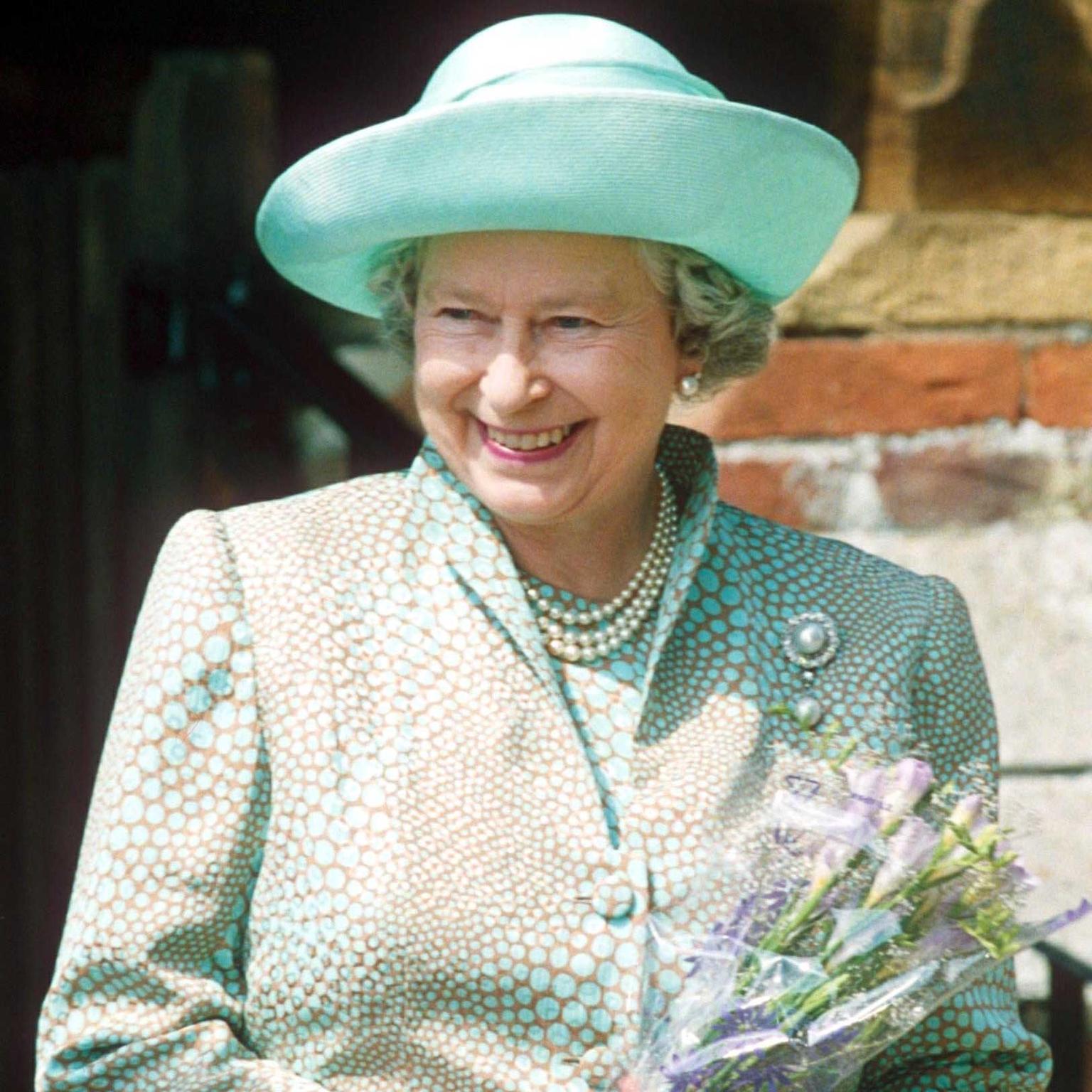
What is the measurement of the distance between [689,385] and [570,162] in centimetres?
52

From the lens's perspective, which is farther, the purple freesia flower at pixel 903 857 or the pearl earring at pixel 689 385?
the pearl earring at pixel 689 385

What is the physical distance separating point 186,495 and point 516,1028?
1.79 meters

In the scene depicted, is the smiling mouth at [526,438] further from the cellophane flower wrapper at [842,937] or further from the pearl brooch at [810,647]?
the cellophane flower wrapper at [842,937]

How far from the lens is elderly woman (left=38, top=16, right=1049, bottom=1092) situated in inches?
83.3

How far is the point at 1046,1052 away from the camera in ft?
7.96

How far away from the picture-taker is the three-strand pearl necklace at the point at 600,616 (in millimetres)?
2383

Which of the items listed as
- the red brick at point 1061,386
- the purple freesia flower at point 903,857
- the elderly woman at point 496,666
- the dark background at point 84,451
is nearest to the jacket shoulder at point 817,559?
the elderly woman at point 496,666

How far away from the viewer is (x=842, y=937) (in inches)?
74.2

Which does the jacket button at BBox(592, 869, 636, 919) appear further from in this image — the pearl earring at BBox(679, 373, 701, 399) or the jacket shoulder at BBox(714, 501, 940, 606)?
the pearl earring at BBox(679, 373, 701, 399)

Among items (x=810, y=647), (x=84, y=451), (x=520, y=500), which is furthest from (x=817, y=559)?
(x=84, y=451)

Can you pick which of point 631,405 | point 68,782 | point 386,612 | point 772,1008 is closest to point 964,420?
point 631,405

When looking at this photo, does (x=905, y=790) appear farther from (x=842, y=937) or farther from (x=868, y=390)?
(x=868, y=390)

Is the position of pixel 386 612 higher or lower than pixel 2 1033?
higher

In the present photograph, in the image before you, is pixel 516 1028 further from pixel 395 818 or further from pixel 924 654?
pixel 924 654
